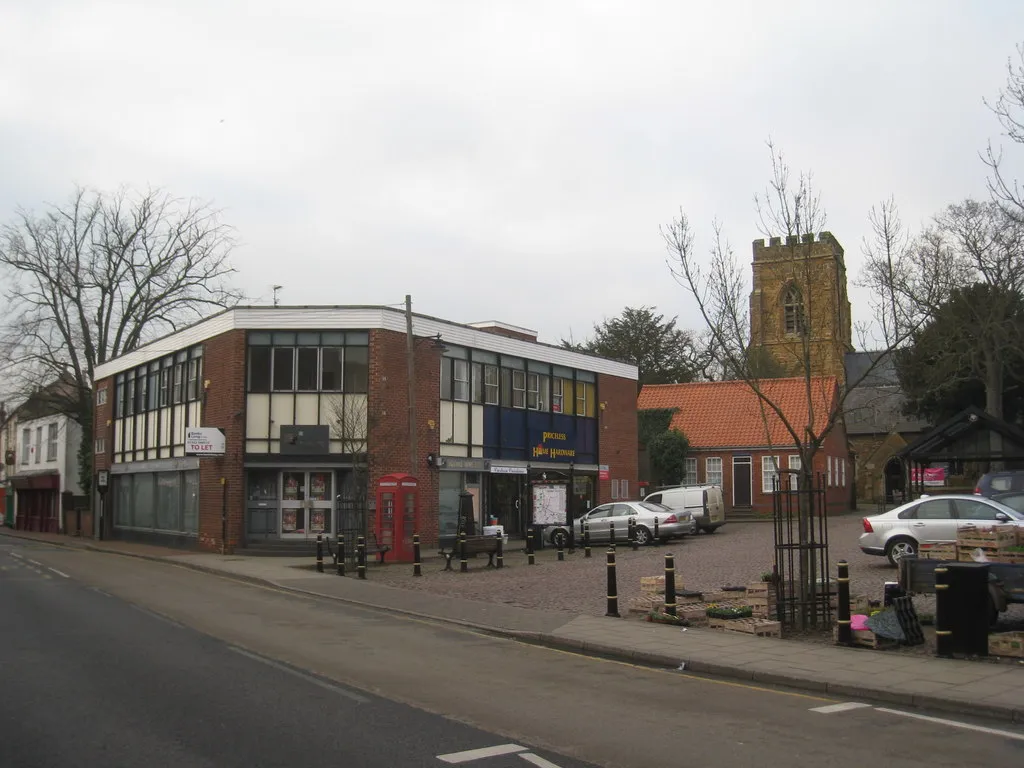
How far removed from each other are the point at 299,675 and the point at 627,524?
21.3 m

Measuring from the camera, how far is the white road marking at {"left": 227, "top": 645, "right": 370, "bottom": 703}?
8844 millimetres

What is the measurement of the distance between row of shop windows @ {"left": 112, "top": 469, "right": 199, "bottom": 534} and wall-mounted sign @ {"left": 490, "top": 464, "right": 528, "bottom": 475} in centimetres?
1002

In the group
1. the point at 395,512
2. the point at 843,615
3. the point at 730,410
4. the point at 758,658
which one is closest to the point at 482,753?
the point at 758,658

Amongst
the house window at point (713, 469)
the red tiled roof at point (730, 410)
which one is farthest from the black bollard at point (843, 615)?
the house window at point (713, 469)

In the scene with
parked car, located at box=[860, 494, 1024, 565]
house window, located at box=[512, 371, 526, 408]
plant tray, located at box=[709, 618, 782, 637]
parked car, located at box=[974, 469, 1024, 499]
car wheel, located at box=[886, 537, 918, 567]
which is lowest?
plant tray, located at box=[709, 618, 782, 637]

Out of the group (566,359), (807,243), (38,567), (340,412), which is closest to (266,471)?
(340,412)

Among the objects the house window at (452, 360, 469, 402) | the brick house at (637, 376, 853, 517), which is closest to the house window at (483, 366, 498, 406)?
the house window at (452, 360, 469, 402)

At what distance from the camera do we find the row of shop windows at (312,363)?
2914cm

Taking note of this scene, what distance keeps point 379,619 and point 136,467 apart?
82.9ft

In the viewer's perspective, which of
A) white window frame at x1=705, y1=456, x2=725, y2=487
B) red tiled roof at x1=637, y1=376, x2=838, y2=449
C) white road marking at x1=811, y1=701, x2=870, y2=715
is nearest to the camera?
white road marking at x1=811, y1=701, x2=870, y2=715

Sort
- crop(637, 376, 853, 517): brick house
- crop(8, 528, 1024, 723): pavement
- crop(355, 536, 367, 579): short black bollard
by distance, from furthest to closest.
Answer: crop(637, 376, 853, 517): brick house, crop(355, 536, 367, 579): short black bollard, crop(8, 528, 1024, 723): pavement

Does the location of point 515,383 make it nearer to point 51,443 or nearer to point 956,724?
point 956,724

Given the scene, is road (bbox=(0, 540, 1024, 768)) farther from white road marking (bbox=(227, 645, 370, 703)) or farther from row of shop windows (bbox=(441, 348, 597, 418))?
row of shop windows (bbox=(441, 348, 597, 418))

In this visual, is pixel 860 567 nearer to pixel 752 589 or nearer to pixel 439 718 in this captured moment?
pixel 752 589
